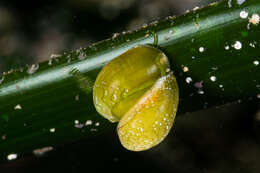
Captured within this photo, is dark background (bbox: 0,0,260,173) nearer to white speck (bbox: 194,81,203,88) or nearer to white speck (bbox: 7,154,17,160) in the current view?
white speck (bbox: 7,154,17,160)

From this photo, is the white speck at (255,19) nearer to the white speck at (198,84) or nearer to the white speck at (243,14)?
the white speck at (243,14)

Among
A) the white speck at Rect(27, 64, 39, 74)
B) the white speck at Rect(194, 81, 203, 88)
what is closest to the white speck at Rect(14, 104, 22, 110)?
the white speck at Rect(27, 64, 39, 74)

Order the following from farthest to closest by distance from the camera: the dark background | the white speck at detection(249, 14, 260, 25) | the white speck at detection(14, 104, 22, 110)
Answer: the dark background
the white speck at detection(14, 104, 22, 110)
the white speck at detection(249, 14, 260, 25)

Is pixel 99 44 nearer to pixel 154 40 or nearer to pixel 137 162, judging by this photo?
pixel 154 40

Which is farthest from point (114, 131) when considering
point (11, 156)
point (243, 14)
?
point (243, 14)

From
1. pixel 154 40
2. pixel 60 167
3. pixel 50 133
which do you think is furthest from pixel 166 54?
pixel 60 167

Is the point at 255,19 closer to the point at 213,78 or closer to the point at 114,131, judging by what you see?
the point at 213,78

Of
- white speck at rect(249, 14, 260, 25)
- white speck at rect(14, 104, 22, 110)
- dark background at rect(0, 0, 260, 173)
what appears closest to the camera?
white speck at rect(249, 14, 260, 25)
